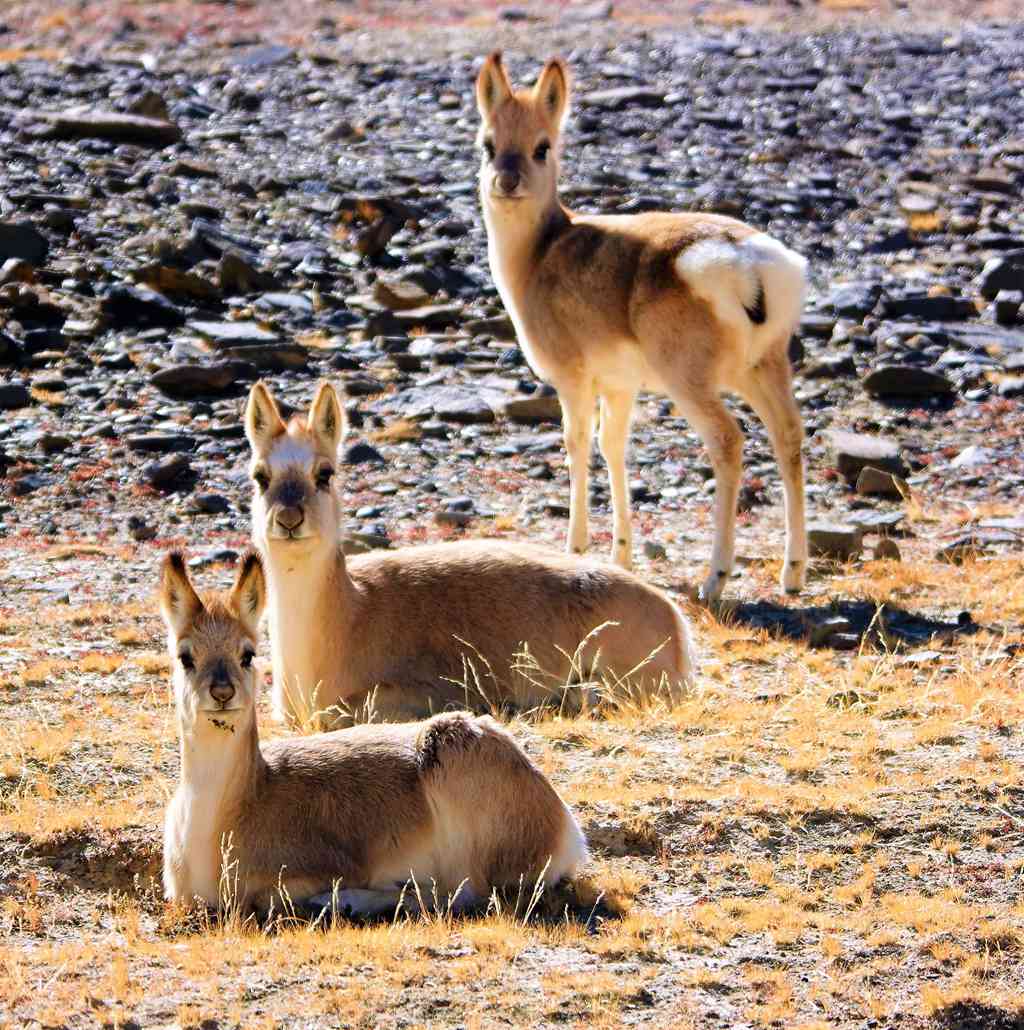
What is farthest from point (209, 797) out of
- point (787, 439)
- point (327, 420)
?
point (787, 439)

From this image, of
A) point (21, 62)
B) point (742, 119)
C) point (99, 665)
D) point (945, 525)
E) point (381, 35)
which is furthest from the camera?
point (381, 35)

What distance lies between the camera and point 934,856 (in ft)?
25.7

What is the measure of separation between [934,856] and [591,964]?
1.87 m

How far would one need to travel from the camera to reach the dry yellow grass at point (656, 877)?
643 centimetres

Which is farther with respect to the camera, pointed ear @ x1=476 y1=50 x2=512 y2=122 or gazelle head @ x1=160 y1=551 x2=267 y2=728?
pointed ear @ x1=476 y1=50 x2=512 y2=122

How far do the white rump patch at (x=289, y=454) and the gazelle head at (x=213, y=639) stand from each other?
83.8 inches

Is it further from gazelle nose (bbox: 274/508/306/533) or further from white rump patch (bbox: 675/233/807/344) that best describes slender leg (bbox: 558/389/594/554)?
gazelle nose (bbox: 274/508/306/533)

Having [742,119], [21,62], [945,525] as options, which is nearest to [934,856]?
[945,525]

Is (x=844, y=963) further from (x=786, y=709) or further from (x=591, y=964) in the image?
(x=786, y=709)

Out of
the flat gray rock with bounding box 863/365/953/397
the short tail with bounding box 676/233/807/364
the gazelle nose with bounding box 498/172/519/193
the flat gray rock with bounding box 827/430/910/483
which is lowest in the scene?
the flat gray rock with bounding box 827/430/910/483

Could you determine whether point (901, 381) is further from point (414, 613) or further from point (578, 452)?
point (414, 613)

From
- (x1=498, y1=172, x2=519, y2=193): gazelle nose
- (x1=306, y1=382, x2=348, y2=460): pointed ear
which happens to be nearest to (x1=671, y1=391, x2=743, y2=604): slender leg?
(x1=498, y1=172, x2=519, y2=193): gazelle nose

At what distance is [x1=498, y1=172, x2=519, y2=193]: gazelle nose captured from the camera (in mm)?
14359

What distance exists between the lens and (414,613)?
10.4 metres
